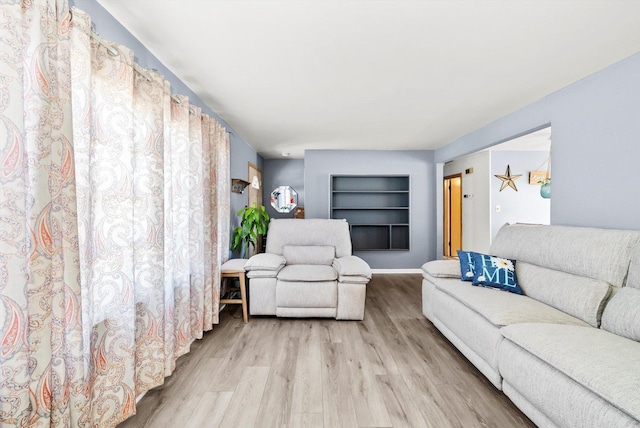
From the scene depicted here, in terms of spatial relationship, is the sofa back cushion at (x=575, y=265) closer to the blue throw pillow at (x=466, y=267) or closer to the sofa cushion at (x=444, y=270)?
the blue throw pillow at (x=466, y=267)

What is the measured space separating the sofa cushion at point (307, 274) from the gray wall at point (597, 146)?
2.44 meters

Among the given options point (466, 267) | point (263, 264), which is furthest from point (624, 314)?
point (263, 264)

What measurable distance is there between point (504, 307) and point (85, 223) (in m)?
2.82

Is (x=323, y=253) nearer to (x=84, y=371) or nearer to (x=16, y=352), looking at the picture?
(x=84, y=371)

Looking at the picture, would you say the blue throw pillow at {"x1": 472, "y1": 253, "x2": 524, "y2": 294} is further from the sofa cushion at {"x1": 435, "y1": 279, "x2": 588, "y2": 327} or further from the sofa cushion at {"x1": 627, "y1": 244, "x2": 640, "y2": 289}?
the sofa cushion at {"x1": 627, "y1": 244, "x2": 640, "y2": 289}

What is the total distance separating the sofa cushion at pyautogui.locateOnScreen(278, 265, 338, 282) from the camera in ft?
10.7

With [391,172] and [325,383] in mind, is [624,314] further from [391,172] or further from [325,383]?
[391,172]

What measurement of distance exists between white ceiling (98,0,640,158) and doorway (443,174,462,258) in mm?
3960

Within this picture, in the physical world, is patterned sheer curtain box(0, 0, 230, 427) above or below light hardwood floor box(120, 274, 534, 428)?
above

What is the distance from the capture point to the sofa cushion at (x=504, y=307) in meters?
1.98

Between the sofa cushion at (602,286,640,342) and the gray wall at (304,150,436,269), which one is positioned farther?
the gray wall at (304,150,436,269)

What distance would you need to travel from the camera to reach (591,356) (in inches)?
56.3

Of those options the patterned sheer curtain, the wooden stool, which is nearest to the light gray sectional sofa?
the wooden stool

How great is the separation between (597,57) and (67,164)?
3578 millimetres
